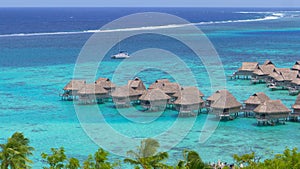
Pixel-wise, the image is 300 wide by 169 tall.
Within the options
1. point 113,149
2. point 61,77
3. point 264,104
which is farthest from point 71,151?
point 61,77

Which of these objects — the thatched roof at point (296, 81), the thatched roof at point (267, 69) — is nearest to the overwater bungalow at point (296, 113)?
the thatched roof at point (296, 81)

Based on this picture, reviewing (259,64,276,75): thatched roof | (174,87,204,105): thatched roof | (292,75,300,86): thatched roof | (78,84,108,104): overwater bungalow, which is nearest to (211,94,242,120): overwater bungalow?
(174,87,204,105): thatched roof

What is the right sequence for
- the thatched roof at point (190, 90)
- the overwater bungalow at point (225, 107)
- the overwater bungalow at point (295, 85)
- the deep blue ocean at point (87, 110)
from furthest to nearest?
1. the overwater bungalow at point (295, 85)
2. the thatched roof at point (190, 90)
3. the overwater bungalow at point (225, 107)
4. the deep blue ocean at point (87, 110)

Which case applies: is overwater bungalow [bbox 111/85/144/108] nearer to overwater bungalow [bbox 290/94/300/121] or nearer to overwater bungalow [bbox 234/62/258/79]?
overwater bungalow [bbox 290/94/300/121]

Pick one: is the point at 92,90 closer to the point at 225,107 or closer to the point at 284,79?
the point at 225,107

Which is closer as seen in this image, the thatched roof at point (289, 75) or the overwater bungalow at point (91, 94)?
the overwater bungalow at point (91, 94)

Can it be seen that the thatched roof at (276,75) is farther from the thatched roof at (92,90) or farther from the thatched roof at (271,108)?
the thatched roof at (92,90)
